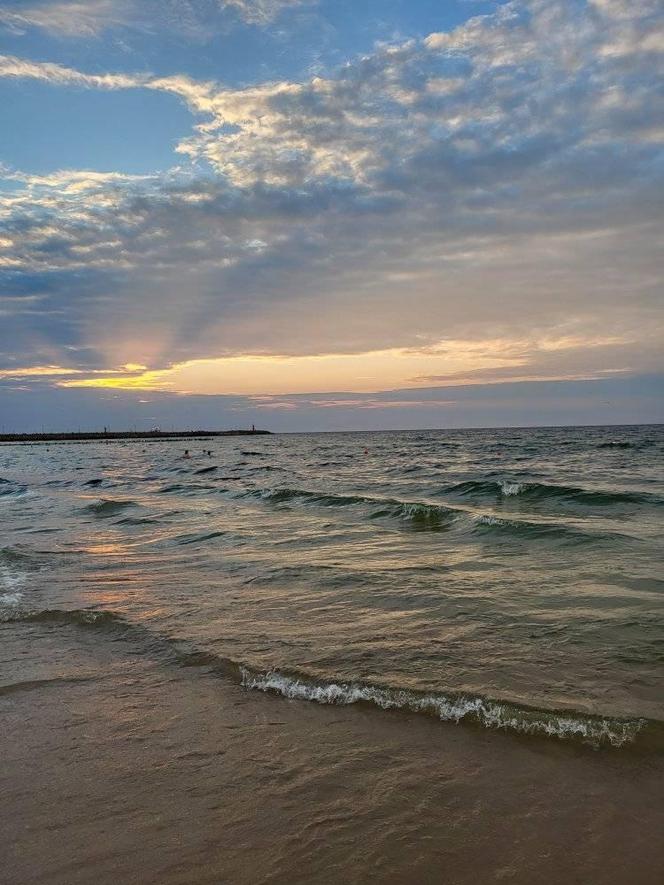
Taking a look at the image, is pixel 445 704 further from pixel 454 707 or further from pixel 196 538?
pixel 196 538

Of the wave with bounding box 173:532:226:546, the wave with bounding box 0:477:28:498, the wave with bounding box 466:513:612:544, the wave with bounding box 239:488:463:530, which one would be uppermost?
the wave with bounding box 466:513:612:544

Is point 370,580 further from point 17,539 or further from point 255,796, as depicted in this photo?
point 17,539

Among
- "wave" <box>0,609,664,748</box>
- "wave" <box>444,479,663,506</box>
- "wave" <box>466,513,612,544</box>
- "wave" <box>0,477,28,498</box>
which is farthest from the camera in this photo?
"wave" <box>0,477,28,498</box>

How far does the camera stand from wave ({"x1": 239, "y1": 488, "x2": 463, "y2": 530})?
16312mm

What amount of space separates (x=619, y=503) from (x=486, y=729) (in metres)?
15.2

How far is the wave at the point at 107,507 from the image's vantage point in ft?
66.2

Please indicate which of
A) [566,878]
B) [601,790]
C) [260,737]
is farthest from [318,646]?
[566,878]

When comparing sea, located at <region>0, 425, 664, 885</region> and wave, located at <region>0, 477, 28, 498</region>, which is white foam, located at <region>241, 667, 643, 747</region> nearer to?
sea, located at <region>0, 425, 664, 885</region>

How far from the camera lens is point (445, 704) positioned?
502 centimetres

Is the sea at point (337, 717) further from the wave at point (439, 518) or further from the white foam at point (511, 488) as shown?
the white foam at point (511, 488)

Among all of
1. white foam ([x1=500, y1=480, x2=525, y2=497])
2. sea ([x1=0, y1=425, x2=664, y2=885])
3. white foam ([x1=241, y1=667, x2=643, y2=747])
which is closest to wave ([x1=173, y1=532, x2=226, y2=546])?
sea ([x1=0, y1=425, x2=664, y2=885])

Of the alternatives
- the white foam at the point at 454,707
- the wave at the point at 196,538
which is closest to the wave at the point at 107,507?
the wave at the point at 196,538

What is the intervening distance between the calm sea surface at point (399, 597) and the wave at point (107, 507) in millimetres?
314

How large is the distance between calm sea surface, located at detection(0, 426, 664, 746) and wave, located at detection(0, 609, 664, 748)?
0.06 ft
